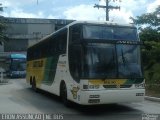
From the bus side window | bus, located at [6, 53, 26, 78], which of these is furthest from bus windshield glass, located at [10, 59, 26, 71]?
the bus side window

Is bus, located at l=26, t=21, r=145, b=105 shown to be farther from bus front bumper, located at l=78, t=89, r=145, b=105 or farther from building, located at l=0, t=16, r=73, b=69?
building, located at l=0, t=16, r=73, b=69

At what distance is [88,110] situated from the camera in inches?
594

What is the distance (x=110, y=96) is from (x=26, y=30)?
5721cm

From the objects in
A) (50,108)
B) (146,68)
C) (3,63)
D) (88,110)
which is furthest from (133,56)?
(3,63)

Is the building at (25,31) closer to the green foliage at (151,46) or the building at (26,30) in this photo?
the building at (26,30)

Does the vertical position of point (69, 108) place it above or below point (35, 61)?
below

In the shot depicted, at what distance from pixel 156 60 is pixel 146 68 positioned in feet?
3.66

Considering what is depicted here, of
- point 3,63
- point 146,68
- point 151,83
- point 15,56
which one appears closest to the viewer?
point 151,83

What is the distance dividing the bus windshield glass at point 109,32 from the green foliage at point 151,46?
775cm

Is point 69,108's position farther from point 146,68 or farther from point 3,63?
point 3,63

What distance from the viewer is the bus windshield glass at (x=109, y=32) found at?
1432cm

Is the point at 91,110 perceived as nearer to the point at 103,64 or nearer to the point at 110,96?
the point at 110,96

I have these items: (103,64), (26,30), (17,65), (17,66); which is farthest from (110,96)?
(26,30)

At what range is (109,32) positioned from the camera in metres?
14.6
